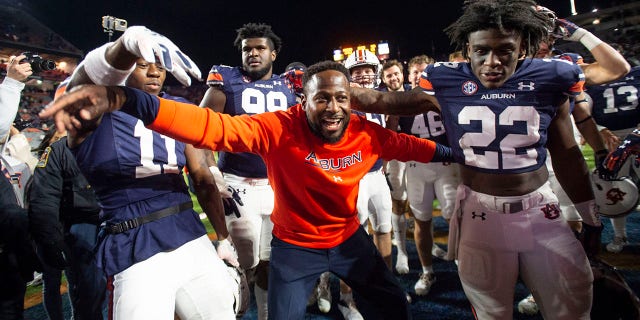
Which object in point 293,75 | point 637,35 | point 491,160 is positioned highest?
point 637,35

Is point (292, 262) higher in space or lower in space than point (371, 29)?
lower

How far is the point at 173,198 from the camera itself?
2.16 metres

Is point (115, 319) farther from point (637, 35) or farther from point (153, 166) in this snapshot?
point (637, 35)

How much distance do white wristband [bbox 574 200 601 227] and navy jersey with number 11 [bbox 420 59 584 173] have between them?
0.39 metres

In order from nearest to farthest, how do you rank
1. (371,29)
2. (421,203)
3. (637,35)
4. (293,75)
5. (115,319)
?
(115,319), (293,75), (421,203), (637,35), (371,29)

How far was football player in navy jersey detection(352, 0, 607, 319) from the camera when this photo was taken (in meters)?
1.91

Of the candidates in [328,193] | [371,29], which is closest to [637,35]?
[371,29]

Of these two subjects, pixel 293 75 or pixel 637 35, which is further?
pixel 637 35

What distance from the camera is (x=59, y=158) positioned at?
272 cm

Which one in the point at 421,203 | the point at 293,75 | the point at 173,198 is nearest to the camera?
the point at 173,198

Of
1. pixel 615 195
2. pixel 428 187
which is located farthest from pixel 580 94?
pixel 615 195

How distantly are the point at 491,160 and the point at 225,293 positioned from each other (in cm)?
178

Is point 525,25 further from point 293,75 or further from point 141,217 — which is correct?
point 141,217

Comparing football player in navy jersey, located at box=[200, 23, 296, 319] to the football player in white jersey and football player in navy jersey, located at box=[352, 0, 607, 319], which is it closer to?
the football player in white jersey
